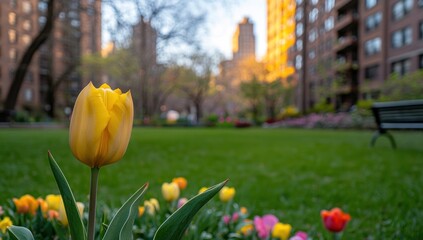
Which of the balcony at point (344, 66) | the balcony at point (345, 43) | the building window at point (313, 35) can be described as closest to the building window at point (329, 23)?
the balcony at point (345, 43)

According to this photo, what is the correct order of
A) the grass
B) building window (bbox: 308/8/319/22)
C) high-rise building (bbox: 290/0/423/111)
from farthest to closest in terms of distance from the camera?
building window (bbox: 308/8/319/22) < high-rise building (bbox: 290/0/423/111) < the grass

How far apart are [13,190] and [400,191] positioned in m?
3.61

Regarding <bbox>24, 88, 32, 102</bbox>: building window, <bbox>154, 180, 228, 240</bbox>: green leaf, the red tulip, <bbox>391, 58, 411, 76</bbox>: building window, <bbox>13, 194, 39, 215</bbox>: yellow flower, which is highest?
<bbox>391, 58, 411, 76</bbox>: building window

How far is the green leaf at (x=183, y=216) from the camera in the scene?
27.6 inches

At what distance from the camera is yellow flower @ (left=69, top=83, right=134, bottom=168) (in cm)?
66

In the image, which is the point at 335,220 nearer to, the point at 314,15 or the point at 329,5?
the point at 329,5

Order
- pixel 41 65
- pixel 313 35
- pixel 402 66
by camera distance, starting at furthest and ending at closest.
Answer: pixel 41 65 < pixel 313 35 < pixel 402 66

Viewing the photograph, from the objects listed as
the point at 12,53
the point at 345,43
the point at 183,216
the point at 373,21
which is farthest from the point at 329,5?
the point at 183,216

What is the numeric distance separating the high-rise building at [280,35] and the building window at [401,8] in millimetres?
24252

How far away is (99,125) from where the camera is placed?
2.17 feet

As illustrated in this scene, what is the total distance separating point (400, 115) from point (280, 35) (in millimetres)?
59196

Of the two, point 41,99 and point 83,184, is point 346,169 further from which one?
point 41,99

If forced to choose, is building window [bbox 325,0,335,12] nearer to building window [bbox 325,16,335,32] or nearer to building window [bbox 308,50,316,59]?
building window [bbox 325,16,335,32]

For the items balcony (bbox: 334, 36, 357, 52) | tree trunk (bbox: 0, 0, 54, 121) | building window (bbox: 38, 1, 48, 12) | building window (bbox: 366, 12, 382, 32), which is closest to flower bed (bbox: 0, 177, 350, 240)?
tree trunk (bbox: 0, 0, 54, 121)
